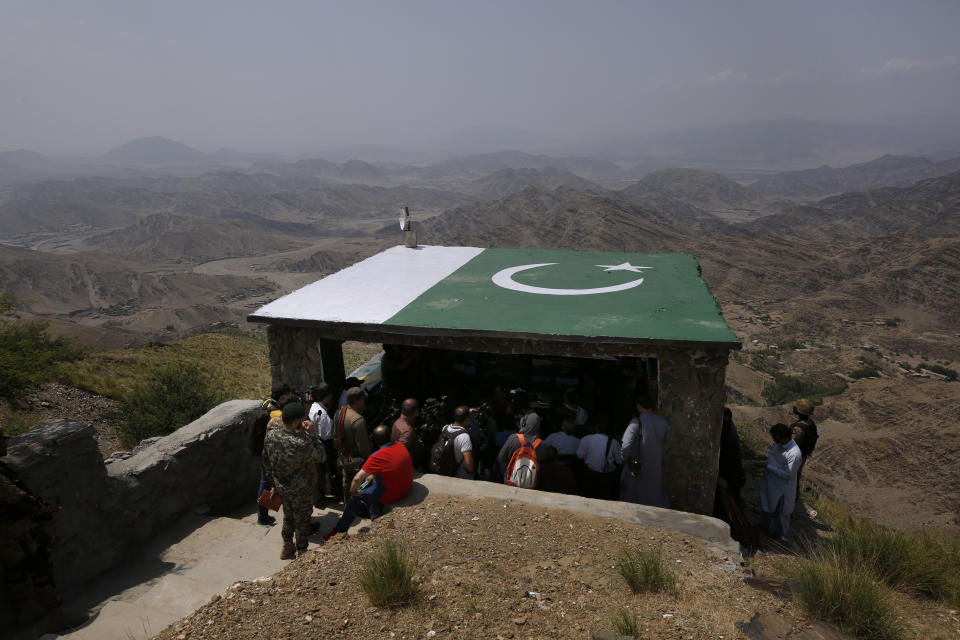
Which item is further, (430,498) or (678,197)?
(678,197)

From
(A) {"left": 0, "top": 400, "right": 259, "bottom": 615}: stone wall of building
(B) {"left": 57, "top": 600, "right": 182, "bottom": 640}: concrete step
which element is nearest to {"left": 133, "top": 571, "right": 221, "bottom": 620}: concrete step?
(B) {"left": 57, "top": 600, "right": 182, "bottom": 640}: concrete step

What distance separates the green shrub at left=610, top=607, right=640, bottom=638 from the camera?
3.67 meters

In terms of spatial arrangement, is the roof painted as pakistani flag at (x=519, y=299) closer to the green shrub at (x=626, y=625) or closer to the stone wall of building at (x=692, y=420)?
the stone wall of building at (x=692, y=420)

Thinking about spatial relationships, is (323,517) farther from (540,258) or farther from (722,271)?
(722,271)

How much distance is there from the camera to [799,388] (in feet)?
88.0

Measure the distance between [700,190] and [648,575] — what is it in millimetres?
173243

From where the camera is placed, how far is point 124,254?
10119 centimetres

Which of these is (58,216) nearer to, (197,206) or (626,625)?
(197,206)

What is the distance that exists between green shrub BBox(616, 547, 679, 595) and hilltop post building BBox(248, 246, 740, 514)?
249 centimetres

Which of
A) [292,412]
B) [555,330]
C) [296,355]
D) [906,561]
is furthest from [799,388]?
[292,412]

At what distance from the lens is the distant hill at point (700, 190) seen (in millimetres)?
152525

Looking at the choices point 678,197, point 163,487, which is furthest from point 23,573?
point 678,197

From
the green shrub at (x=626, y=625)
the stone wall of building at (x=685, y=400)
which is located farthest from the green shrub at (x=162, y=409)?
the green shrub at (x=626, y=625)

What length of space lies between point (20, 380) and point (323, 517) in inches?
404
